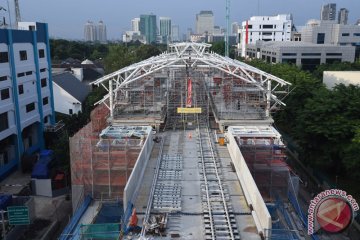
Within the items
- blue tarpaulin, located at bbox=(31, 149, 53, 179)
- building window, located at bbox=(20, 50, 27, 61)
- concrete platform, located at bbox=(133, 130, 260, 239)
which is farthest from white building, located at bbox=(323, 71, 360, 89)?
building window, located at bbox=(20, 50, 27, 61)

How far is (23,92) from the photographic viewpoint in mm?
26094

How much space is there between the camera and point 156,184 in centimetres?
1384

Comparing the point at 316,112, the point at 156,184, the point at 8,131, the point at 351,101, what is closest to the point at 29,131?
the point at 8,131

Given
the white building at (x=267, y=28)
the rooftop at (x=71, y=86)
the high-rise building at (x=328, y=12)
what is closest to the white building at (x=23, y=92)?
the rooftop at (x=71, y=86)

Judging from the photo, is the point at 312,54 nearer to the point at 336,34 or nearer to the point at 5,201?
the point at 336,34

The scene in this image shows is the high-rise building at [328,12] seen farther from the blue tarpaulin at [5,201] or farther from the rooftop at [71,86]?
the blue tarpaulin at [5,201]

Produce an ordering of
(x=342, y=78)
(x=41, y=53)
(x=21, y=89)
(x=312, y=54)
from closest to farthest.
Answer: (x=21, y=89) < (x=41, y=53) < (x=342, y=78) < (x=312, y=54)

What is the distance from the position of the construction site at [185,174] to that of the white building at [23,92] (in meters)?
5.61

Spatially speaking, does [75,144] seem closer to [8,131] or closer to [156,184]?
[156,184]

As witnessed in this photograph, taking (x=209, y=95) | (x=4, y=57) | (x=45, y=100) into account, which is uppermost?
(x=4, y=57)

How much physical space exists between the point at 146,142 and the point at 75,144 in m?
2.95

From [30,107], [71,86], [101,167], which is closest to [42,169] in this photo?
[101,167]

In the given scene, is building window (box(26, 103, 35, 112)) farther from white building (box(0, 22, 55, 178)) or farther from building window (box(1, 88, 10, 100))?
building window (box(1, 88, 10, 100))

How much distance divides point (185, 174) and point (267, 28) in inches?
3613
